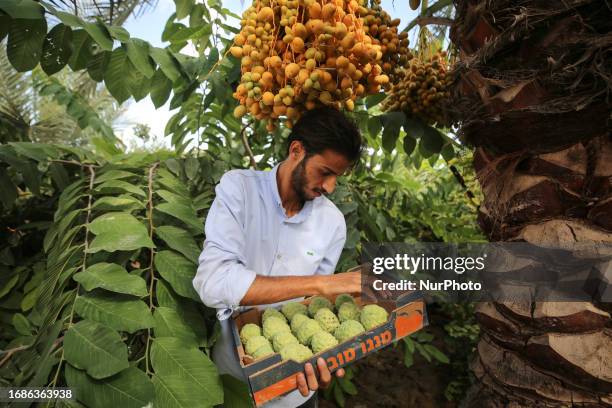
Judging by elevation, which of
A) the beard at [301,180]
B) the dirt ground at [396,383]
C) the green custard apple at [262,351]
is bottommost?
the dirt ground at [396,383]

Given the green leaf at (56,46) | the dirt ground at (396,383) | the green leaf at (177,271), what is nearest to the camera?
the green leaf at (177,271)

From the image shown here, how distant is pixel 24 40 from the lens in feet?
5.11

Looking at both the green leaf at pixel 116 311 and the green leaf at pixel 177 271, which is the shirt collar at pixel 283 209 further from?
the green leaf at pixel 116 311

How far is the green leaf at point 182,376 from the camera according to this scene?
1.13 metres

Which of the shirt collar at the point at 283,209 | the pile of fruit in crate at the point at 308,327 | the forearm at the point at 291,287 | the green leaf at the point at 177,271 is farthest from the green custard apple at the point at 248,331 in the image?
the shirt collar at the point at 283,209

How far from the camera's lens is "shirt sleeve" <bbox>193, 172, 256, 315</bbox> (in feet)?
3.96

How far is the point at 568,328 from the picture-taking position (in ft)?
4.08

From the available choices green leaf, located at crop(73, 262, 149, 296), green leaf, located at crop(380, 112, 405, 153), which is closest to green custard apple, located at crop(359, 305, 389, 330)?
green leaf, located at crop(73, 262, 149, 296)

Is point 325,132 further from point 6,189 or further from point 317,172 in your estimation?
point 6,189

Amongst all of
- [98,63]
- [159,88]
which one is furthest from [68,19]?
[159,88]

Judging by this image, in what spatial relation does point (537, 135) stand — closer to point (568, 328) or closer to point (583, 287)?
point (583, 287)

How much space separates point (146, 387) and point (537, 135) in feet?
4.56

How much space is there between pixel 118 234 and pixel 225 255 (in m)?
0.40

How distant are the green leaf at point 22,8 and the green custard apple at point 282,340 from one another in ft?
4.44
